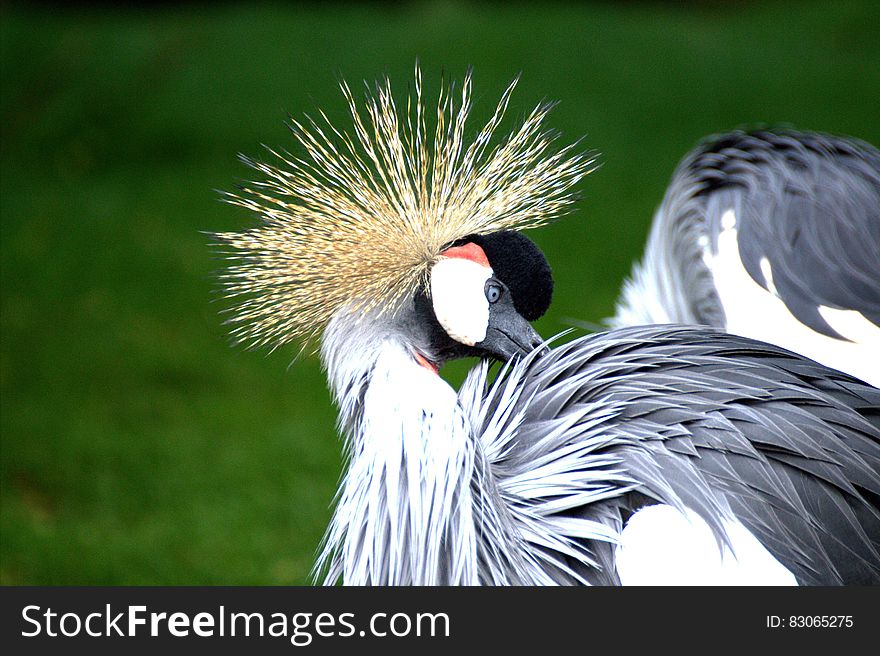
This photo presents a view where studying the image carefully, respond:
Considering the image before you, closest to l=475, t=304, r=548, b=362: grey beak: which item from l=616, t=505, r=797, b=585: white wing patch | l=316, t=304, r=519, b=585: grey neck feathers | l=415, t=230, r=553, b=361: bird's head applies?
l=415, t=230, r=553, b=361: bird's head

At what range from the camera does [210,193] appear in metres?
4.52

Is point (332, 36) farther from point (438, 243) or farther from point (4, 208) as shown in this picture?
point (438, 243)

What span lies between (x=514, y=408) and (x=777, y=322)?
0.63 metres

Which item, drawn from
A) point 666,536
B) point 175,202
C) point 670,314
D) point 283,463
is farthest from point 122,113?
point 666,536

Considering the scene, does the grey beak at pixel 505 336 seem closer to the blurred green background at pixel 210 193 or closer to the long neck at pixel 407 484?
the long neck at pixel 407 484

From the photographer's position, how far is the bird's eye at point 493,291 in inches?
53.0

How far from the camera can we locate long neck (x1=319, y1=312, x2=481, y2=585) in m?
1.24

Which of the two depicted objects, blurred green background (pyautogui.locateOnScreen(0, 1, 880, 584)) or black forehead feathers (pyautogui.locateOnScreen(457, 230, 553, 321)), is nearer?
black forehead feathers (pyautogui.locateOnScreen(457, 230, 553, 321))

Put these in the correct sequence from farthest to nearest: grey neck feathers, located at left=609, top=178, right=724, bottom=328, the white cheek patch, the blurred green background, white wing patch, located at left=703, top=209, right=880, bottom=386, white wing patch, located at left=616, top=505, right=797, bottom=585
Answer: the blurred green background → grey neck feathers, located at left=609, top=178, right=724, bottom=328 → white wing patch, located at left=703, top=209, right=880, bottom=386 → the white cheek patch → white wing patch, located at left=616, top=505, right=797, bottom=585

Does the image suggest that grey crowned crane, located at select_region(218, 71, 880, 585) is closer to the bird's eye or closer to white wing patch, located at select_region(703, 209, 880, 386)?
the bird's eye

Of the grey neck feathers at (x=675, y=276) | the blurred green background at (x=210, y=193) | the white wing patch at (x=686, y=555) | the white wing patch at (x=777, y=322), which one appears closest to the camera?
the white wing patch at (x=686, y=555)

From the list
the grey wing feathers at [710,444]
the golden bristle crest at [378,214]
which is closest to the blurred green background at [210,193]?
the golden bristle crest at [378,214]

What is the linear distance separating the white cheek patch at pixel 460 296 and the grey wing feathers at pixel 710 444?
93 mm

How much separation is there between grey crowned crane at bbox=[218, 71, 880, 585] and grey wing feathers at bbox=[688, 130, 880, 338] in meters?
0.42
